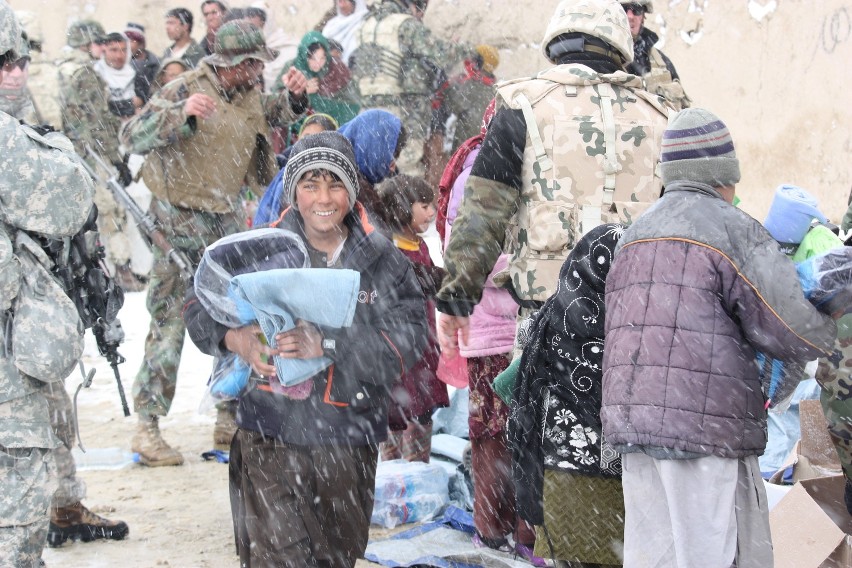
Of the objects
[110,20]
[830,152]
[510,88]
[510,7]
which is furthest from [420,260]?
[110,20]

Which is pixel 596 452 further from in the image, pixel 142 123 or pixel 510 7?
pixel 510 7

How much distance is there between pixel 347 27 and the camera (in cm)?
1232

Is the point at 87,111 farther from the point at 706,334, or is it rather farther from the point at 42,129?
the point at 706,334

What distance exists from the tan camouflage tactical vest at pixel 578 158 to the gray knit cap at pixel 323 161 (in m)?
0.65

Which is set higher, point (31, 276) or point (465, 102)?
point (465, 102)

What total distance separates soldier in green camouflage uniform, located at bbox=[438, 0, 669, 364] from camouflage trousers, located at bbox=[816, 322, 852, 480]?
0.86 meters

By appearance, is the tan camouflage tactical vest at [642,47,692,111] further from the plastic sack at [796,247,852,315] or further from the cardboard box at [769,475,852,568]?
the plastic sack at [796,247,852,315]

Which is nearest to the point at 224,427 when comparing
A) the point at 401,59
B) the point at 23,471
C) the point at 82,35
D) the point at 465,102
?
the point at 23,471

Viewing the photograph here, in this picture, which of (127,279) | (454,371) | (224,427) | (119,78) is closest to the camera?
(454,371)

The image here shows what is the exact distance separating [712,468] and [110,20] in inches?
560

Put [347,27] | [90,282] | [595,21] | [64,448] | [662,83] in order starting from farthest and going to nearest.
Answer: [347,27], [662,83], [64,448], [90,282], [595,21]

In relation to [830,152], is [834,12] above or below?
above

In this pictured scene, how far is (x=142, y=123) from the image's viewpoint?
6008 millimetres

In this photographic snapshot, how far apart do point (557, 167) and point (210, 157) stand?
9.97ft
